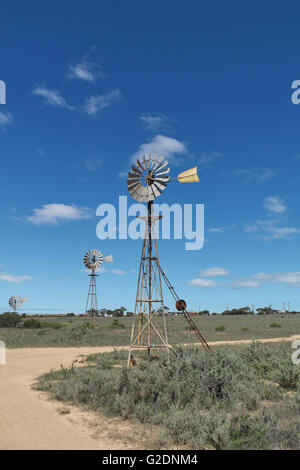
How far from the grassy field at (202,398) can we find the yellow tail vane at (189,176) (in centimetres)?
753

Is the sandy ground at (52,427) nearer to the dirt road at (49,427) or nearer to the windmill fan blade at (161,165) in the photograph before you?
the dirt road at (49,427)

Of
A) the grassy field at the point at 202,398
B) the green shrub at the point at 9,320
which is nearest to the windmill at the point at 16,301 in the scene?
the green shrub at the point at 9,320

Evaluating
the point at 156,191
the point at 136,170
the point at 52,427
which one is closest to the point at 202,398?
the point at 52,427

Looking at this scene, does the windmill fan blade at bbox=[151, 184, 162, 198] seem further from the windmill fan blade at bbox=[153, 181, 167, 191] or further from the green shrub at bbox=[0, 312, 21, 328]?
the green shrub at bbox=[0, 312, 21, 328]

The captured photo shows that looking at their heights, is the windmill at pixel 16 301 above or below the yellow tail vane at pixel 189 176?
below

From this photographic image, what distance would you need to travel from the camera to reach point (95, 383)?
1242 centimetres

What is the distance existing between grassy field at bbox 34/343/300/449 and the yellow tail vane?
7534 mm

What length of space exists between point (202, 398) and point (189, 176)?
9399 millimetres

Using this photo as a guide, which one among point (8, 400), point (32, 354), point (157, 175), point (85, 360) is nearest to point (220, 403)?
point (8, 400)

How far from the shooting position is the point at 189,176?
51.9 ft

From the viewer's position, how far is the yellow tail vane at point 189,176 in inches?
615

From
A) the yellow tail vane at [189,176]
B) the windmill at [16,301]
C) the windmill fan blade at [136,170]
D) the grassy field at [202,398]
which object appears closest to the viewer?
the grassy field at [202,398]

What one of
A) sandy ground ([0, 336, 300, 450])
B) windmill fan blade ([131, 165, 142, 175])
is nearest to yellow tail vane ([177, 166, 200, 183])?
Result: windmill fan blade ([131, 165, 142, 175])

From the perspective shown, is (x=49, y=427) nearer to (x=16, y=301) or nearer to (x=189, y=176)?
(x=189, y=176)
